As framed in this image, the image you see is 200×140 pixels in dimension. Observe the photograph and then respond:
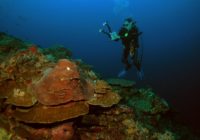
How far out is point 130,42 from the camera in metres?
10.7

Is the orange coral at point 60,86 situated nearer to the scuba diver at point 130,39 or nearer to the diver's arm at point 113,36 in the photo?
the diver's arm at point 113,36

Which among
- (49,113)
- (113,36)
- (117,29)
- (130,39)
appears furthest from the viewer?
(117,29)

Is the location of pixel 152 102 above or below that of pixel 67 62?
below

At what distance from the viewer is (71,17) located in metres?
121

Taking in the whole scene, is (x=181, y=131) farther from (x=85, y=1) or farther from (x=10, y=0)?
(x=85, y=1)

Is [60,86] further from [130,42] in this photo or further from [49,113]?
[130,42]

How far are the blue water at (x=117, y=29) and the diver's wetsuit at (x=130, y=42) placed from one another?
885 inches

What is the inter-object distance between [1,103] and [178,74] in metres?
38.0

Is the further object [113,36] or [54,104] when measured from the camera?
[113,36]

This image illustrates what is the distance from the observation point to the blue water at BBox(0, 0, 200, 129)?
4788 centimetres

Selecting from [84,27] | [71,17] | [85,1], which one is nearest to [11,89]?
[84,27]

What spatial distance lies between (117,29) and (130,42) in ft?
307

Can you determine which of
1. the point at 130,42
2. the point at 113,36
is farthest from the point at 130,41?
the point at 113,36

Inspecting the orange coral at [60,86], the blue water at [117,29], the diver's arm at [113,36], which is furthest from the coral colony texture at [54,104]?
the blue water at [117,29]
